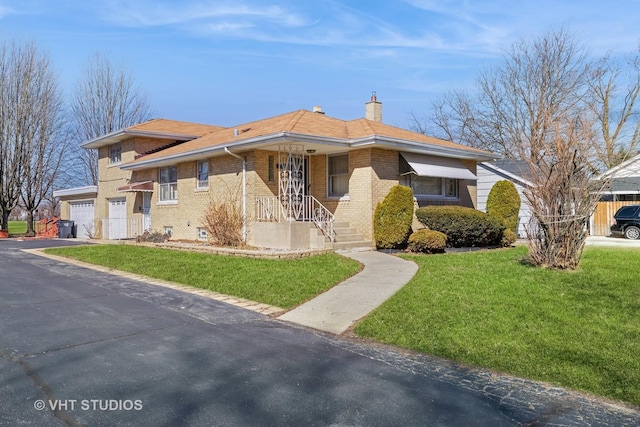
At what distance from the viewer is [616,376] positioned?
494 cm

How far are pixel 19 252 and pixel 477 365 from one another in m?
18.1

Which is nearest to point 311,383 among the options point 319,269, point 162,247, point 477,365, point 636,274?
point 477,365

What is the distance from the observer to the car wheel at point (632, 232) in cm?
2053

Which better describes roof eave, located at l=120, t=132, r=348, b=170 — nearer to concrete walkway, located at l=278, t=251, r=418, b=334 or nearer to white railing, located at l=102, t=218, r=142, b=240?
concrete walkway, located at l=278, t=251, r=418, b=334

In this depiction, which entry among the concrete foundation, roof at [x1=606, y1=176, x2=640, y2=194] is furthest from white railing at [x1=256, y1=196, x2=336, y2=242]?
roof at [x1=606, y1=176, x2=640, y2=194]

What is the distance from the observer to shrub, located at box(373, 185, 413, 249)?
1438 cm

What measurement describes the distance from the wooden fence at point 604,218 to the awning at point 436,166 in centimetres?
978

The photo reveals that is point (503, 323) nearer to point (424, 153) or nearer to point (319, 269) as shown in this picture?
point (319, 269)

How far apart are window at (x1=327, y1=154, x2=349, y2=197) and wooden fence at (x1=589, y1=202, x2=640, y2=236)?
14363 mm

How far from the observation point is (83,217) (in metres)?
28.2

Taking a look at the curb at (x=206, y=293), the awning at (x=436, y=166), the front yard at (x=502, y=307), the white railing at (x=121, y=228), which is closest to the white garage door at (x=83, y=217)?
the white railing at (x=121, y=228)

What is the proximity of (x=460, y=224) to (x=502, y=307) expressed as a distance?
7.65 m

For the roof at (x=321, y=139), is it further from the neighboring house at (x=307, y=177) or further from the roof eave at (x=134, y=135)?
the roof eave at (x=134, y=135)

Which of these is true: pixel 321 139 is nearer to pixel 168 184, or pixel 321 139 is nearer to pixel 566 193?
pixel 566 193
